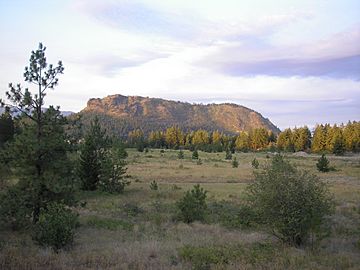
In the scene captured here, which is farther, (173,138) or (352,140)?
(173,138)

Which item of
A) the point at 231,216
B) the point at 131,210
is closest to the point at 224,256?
the point at 231,216

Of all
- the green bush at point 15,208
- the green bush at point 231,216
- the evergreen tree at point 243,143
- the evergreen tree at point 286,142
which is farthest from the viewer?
the evergreen tree at point 243,143

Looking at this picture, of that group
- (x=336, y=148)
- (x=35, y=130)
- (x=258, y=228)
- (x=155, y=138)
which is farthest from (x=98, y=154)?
(x=155, y=138)

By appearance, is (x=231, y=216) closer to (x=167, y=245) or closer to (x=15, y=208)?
(x=167, y=245)

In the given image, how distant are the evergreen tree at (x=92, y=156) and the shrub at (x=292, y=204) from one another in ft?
59.1

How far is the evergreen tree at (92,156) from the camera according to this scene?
28.6 m

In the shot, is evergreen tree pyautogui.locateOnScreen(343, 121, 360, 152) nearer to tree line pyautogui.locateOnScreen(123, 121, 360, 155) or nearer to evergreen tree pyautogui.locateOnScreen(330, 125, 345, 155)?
tree line pyautogui.locateOnScreen(123, 121, 360, 155)

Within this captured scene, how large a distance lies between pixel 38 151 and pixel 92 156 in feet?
46.3

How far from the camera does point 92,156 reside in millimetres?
29078

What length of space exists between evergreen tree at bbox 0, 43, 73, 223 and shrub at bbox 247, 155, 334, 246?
7959mm

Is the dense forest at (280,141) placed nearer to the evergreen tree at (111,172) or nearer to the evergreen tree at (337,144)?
the evergreen tree at (337,144)

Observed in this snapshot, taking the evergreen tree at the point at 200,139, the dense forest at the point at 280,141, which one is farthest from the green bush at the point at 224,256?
the evergreen tree at the point at 200,139

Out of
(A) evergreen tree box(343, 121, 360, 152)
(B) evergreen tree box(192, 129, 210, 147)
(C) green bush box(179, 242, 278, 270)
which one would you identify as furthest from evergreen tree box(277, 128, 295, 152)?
(C) green bush box(179, 242, 278, 270)

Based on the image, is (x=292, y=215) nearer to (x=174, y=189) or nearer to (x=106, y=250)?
(x=106, y=250)
